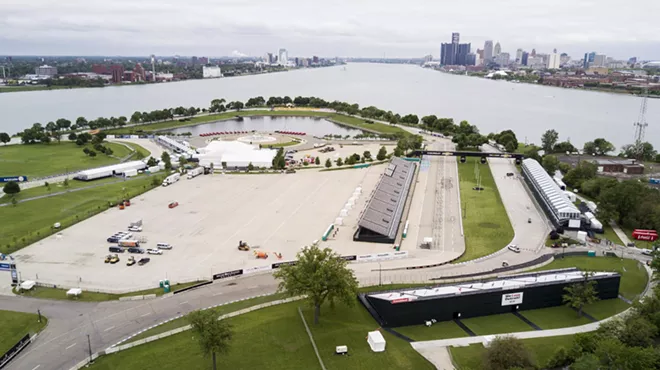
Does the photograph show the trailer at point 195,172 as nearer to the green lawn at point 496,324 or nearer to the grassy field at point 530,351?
the green lawn at point 496,324

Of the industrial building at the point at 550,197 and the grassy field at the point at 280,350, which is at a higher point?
the industrial building at the point at 550,197

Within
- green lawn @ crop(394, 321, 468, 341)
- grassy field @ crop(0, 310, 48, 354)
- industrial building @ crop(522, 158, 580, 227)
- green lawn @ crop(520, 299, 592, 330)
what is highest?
industrial building @ crop(522, 158, 580, 227)

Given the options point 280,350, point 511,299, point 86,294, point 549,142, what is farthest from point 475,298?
point 549,142

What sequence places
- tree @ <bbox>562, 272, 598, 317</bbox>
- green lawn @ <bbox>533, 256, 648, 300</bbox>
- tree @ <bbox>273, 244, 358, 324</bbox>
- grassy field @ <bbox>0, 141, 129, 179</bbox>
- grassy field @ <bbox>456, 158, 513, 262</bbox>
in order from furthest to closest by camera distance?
grassy field @ <bbox>0, 141, 129, 179</bbox> < grassy field @ <bbox>456, 158, 513, 262</bbox> < green lawn @ <bbox>533, 256, 648, 300</bbox> < tree @ <bbox>562, 272, 598, 317</bbox> < tree @ <bbox>273, 244, 358, 324</bbox>

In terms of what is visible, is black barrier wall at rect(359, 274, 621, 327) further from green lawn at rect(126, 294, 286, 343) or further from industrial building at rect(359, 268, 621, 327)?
green lawn at rect(126, 294, 286, 343)

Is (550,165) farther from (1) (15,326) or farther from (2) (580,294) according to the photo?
(1) (15,326)

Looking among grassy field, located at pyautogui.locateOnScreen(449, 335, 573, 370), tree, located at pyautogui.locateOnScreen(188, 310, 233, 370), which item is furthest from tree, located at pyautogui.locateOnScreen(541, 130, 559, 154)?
tree, located at pyautogui.locateOnScreen(188, 310, 233, 370)

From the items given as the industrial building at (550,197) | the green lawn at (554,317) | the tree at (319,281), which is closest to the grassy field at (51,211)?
the tree at (319,281)

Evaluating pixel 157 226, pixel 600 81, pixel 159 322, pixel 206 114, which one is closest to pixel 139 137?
pixel 206 114
